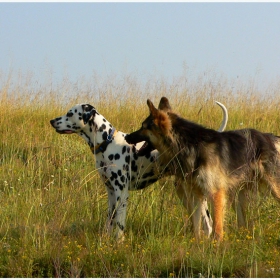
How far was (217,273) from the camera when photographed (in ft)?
14.8

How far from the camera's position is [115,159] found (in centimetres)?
606

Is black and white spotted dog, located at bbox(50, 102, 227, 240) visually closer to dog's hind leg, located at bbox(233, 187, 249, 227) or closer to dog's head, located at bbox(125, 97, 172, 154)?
dog's head, located at bbox(125, 97, 172, 154)

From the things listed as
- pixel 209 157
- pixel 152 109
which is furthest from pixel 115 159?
pixel 209 157

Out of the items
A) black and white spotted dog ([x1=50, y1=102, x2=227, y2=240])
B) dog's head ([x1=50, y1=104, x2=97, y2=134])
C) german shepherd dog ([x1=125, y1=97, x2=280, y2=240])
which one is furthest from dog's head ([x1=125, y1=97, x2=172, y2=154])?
dog's head ([x1=50, y1=104, x2=97, y2=134])

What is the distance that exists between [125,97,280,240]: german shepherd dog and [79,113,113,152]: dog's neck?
0.37 m

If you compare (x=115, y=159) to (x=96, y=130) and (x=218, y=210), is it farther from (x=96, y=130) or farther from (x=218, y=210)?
(x=218, y=210)

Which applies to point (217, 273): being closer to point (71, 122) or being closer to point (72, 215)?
point (72, 215)

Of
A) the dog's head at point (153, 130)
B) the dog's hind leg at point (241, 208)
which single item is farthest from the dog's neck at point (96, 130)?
the dog's hind leg at point (241, 208)

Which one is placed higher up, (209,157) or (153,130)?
(153,130)

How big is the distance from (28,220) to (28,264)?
1048 mm

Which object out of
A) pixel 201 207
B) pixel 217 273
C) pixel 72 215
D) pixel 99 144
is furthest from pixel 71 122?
pixel 217 273

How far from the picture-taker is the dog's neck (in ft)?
20.2

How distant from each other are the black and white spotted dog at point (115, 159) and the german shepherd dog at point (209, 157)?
0.79 feet

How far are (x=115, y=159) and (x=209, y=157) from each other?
1.10m
